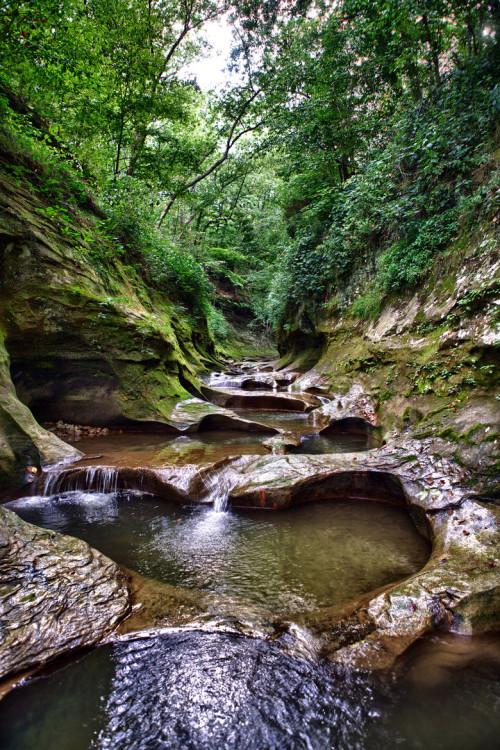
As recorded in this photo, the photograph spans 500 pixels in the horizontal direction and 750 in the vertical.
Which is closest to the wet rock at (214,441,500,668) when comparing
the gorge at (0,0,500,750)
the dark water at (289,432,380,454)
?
the gorge at (0,0,500,750)

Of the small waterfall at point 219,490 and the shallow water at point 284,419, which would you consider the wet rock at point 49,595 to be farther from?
the shallow water at point 284,419

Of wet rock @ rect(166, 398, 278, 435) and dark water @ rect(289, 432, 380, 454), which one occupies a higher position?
wet rock @ rect(166, 398, 278, 435)

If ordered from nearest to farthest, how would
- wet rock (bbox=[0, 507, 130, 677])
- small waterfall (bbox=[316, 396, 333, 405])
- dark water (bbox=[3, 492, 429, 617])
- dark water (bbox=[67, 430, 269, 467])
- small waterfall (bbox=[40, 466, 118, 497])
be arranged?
wet rock (bbox=[0, 507, 130, 677]) < dark water (bbox=[3, 492, 429, 617]) < small waterfall (bbox=[40, 466, 118, 497]) < dark water (bbox=[67, 430, 269, 467]) < small waterfall (bbox=[316, 396, 333, 405])

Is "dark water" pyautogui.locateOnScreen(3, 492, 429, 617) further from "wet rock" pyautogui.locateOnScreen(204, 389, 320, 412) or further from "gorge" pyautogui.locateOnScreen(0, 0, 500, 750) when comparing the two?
"wet rock" pyautogui.locateOnScreen(204, 389, 320, 412)

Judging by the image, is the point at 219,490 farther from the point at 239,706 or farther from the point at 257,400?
the point at 257,400

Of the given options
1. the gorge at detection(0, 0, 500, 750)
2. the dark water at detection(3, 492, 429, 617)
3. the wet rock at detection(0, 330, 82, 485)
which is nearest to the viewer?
the gorge at detection(0, 0, 500, 750)

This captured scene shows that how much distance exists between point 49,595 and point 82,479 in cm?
278

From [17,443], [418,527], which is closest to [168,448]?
[17,443]

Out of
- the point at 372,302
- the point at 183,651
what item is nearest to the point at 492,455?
the point at 183,651

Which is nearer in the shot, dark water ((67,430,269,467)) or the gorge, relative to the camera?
the gorge

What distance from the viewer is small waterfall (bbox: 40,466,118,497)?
4.84 metres

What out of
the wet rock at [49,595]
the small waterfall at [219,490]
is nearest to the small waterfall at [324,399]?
the small waterfall at [219,490]

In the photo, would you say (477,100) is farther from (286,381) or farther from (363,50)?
(286,381)

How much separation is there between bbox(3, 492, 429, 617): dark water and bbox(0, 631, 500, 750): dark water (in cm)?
57
